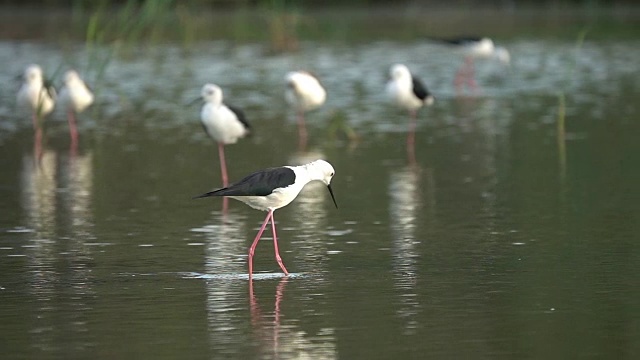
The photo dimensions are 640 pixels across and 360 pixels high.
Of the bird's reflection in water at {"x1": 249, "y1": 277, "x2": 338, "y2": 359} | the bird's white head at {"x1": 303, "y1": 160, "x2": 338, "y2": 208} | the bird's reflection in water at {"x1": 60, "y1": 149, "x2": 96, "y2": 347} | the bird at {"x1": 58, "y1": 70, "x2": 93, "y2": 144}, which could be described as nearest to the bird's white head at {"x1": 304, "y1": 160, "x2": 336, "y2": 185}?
the bird's white head at {"x1": 303, "y1": 160, "x2": 338, "y2": 208}

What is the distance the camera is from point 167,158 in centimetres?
1803

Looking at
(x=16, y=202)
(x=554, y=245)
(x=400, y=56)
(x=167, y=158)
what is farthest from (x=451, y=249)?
(x=400, y=56)

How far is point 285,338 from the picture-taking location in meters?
8.38

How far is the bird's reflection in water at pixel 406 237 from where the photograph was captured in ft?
29.9

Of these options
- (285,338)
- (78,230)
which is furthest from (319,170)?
(285,338)

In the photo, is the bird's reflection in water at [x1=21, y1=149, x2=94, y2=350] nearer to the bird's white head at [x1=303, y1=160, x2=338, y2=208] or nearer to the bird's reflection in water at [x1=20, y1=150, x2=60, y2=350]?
the bird's reflection in water at [x1=20, y1=150, x2=60, y2=350]

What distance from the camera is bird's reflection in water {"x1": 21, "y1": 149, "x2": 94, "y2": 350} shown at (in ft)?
29.8

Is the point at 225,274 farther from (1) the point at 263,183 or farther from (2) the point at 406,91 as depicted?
(2) the point at 406,91

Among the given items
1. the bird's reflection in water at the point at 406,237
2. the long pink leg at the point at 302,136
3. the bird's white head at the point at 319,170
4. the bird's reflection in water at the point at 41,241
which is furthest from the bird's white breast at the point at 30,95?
the bird's white head at the point at 319,170

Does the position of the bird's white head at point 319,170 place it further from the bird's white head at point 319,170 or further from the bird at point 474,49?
the bird at point 474,49

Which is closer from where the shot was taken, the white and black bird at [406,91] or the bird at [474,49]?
the white and black bird at [406,91]

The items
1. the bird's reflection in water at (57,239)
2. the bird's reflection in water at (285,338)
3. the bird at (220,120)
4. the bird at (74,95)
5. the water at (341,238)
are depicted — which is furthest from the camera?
the bird at (74,95)

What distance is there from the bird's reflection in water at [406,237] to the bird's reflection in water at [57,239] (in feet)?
6.16

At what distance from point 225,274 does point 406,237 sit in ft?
6.52
